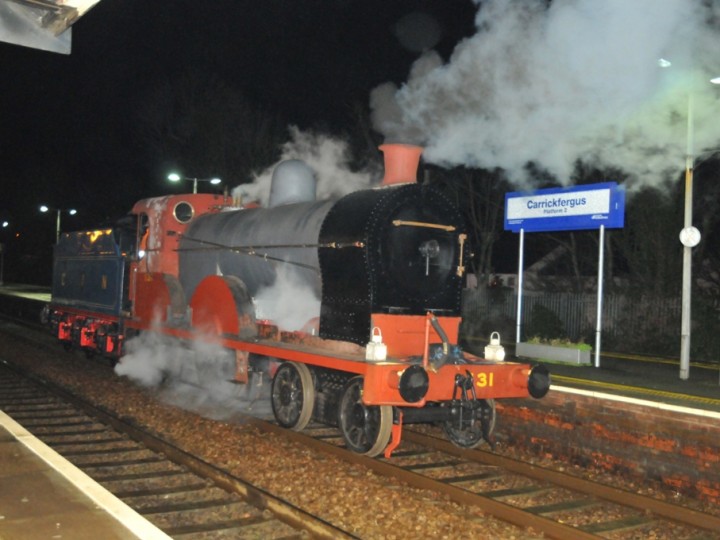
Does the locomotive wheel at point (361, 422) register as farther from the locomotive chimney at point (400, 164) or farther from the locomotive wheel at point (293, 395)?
the locomotive chimney at point (400, 164)

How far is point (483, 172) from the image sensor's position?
2623 centimetres

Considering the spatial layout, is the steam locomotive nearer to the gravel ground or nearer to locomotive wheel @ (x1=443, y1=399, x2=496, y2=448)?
locomotive wheel @ (x1=443, y1=399, x2=496, y2=448)

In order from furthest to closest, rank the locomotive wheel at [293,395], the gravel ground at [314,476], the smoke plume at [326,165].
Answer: the smoke plume at [326,165] → the locomotive wheel at [293,395] → the gravel ground at [314,476]

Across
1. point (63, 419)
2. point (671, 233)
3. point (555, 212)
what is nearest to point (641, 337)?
point (671, 233)

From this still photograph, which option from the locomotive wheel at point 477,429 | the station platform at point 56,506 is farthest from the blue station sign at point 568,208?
the station platform at point 56,506

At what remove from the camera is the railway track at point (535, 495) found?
587 centimetres

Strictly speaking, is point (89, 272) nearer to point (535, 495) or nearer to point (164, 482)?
point (164, 482)

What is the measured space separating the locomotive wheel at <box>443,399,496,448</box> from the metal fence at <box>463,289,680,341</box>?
402 inches

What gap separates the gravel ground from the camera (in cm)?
570

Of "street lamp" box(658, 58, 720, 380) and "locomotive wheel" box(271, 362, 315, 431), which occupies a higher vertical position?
"street lamp" box(658, 58, 720, 380)

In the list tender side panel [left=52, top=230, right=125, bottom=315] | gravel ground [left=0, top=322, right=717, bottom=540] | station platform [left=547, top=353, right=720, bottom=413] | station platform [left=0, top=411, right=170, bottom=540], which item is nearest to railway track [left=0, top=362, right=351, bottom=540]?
gravel ground [left=0, top=322, right=717, bottom=540]

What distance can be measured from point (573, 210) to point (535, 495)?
27.2ft

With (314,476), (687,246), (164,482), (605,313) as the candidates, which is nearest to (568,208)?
(687,246)

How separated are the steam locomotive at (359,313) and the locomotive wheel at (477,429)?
0.05 ft
